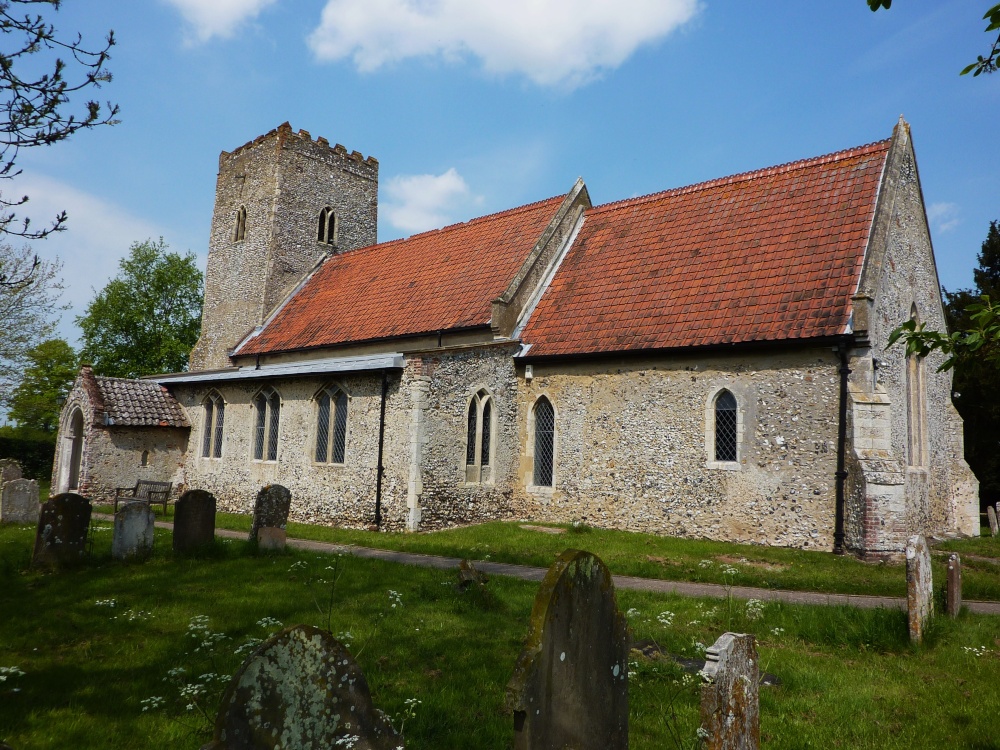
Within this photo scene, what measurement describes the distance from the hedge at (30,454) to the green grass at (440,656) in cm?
2455

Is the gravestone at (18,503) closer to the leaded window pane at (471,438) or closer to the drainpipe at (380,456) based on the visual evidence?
the drainpipe at (380,456)

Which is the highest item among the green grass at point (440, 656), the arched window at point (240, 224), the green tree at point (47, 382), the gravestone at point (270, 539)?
the arched window at point (240, 224)

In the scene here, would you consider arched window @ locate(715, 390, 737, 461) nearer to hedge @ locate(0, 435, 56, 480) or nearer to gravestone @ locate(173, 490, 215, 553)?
gravestone @ locate(173, 490, 215, 553)

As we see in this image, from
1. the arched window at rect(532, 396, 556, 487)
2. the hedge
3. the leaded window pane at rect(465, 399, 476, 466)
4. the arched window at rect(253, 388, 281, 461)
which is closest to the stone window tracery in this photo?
the arched window at rect(253, 388, 281, 461)

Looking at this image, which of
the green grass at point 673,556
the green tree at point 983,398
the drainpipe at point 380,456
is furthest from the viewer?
the green tree at point 983,398

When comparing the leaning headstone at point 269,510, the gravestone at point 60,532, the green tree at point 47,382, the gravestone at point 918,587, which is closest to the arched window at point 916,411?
the gravestone at point 918,587

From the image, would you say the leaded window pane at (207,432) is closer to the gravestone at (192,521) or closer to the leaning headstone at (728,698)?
the gravestone at (192,521)

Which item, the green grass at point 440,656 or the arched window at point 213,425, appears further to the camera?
the arched window at point 213,425

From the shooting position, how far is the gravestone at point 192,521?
10.9 metres

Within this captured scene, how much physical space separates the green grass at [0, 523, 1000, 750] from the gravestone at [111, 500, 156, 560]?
618 millimetres

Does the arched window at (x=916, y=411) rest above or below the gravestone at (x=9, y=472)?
above

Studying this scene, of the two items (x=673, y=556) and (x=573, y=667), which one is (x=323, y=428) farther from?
(x=573, y=667)

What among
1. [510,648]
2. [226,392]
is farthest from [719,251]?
[226,392]

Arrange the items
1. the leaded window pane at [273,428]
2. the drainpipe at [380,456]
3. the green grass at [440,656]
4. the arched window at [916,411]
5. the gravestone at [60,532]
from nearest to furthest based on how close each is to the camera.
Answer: the green grass at [440,656]
the gravestone at [60,532]
the drainpipe at [380,456]
the arched window at [916,411]
the leaded window pane at [273,428]
